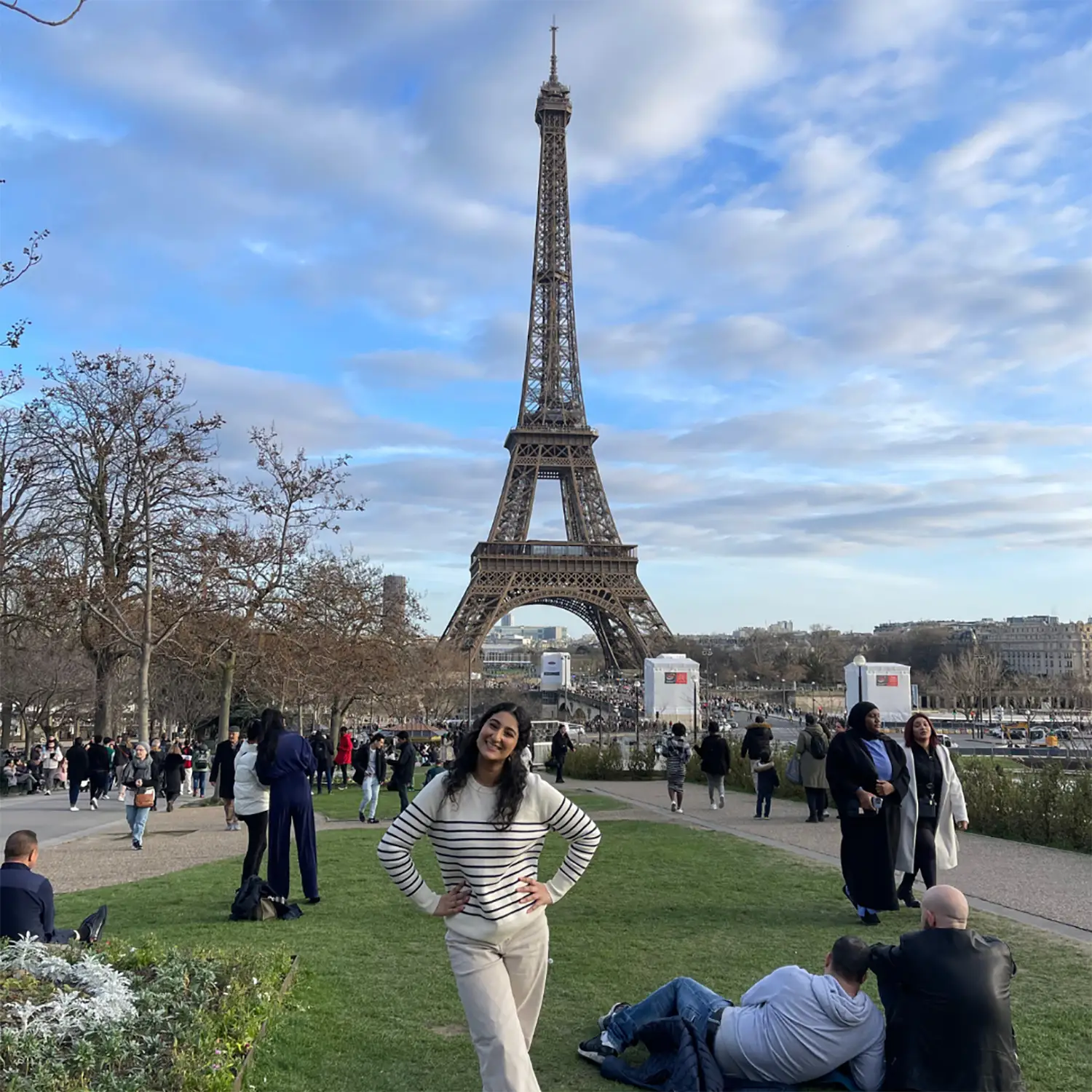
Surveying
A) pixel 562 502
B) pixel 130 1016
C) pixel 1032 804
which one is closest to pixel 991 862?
pixel 1032 804

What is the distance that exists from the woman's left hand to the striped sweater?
0.02 meters

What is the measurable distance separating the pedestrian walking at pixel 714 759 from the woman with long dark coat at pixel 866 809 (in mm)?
7988

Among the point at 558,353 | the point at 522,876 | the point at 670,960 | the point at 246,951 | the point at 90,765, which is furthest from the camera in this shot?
the point at 558,353

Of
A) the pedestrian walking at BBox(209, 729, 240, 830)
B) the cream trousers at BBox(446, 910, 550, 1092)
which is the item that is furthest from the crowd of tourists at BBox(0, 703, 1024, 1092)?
the pedestrian walking at BBox(209, 729, 240, 830)

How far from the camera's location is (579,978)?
621 centimetres

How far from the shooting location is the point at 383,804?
19250 millimetres

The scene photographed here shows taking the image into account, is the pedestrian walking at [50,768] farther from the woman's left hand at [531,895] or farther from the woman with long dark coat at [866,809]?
the woman's left hand at [531,895]

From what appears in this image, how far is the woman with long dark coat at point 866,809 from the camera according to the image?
779 centimetres

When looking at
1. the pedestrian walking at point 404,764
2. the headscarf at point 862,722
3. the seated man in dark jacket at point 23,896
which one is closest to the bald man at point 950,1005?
the headscarf at point 862,722

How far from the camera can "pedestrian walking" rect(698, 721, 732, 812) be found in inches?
637

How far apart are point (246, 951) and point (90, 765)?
15579mm

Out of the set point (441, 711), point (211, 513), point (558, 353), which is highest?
point (558, 353)

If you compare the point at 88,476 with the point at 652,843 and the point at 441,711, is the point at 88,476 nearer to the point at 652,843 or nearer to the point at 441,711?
the point at 652,843

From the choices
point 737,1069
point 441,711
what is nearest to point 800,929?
point 737,1069
